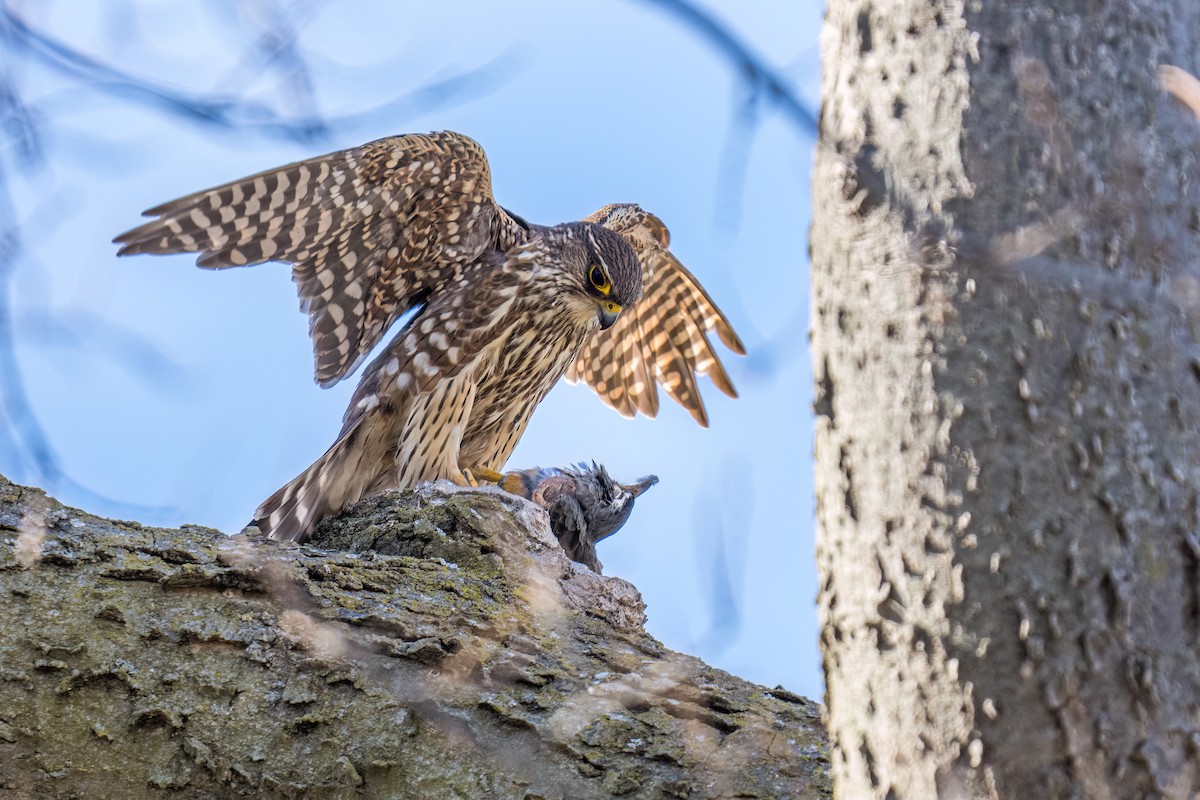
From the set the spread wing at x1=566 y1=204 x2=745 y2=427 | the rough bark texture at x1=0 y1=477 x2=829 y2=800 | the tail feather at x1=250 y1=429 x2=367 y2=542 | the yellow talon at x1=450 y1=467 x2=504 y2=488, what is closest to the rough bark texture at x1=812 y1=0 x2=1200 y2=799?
the rough bark texture at x1=0 y1=477 x2=829 y2=800

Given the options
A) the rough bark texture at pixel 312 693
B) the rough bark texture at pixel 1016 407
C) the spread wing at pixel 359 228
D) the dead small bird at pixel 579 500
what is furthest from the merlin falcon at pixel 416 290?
the rough bark texture at pixel 1016 407

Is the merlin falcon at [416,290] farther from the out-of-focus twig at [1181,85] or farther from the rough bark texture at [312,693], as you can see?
the out-of-focus twig at [1181,85]

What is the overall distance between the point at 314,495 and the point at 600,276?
5.83 feet

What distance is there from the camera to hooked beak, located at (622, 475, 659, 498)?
5.12 meters

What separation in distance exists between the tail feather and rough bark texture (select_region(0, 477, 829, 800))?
1561mm

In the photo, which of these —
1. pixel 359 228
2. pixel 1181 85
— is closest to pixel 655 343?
pixel 359 228

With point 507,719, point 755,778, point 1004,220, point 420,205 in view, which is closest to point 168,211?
point 420,205

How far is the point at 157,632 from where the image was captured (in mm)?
2170

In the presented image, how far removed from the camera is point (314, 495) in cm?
427

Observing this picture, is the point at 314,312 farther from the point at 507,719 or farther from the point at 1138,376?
the point at 1138,376

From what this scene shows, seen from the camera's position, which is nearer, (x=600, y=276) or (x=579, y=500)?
(x=579, y=500)

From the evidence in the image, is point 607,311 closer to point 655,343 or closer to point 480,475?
point 480,475

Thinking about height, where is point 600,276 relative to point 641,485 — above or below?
Answer: above

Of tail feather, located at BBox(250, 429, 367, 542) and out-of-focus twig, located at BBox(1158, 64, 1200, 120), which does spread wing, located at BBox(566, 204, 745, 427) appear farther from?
out-of-focus twig, located at BBox(1158, 64, 1200, 120)
